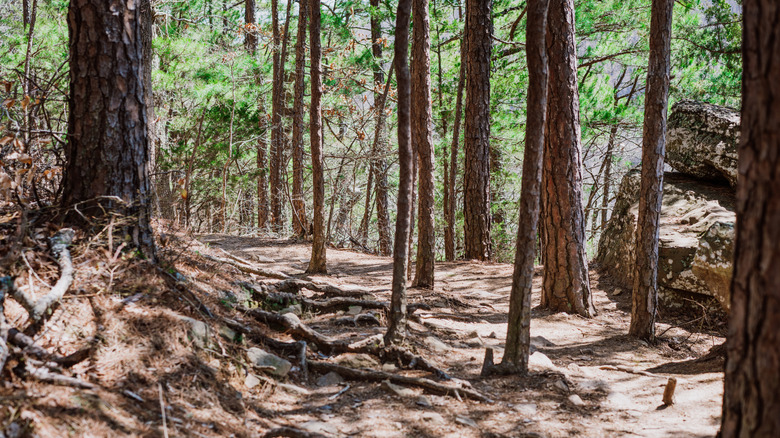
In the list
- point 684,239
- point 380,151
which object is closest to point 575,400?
point 684,239

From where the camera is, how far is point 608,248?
29.1 feet

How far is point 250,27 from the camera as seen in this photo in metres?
15.7

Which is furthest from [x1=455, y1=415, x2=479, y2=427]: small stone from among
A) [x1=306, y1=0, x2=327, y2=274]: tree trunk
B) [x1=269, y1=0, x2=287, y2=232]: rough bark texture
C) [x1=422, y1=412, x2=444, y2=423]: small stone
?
[x1=269, y1=0, x2=287, y2=232]: rough bark texture

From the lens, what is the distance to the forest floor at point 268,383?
280cm

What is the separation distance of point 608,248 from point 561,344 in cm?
361

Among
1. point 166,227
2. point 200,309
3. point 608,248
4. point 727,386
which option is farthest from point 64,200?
point 608,248

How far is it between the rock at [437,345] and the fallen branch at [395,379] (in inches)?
39.2

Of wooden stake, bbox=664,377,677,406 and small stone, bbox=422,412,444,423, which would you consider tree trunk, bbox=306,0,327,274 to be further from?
wooden stake, bbox=664,377,677,406

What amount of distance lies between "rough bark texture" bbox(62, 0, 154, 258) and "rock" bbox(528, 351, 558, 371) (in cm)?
351

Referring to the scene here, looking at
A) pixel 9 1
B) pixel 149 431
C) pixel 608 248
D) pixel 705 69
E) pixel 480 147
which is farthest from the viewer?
pixel 9 1

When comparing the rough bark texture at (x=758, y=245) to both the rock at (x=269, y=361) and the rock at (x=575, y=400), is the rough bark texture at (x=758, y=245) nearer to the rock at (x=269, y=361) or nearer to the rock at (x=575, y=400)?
the rock at (x=575, y=400)

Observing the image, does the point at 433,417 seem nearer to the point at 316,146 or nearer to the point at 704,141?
the point at 316,146

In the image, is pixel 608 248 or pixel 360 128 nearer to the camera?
pixel 608 248

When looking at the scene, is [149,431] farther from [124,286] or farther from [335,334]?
[335,334]
